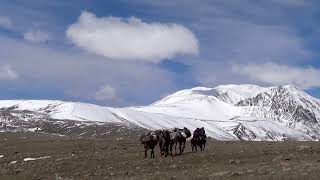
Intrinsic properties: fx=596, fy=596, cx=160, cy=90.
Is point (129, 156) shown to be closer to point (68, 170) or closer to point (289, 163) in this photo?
point (68, 170)

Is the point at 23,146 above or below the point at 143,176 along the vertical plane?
above

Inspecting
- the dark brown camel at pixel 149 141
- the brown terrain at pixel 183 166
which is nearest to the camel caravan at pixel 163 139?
the dark brown camel at pixel 149 141

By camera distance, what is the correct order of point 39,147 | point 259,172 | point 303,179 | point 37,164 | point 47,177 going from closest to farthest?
point 303,179, point 259,172, point 47,177, point 37,164, point 39,147

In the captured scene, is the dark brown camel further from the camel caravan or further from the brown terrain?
the brown terrain

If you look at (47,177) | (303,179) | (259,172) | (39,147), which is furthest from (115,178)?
(39,147)

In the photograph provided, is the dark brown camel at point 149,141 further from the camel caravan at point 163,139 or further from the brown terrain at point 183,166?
the brown terrain at point 183,166

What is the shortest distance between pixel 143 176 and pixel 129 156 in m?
13.4

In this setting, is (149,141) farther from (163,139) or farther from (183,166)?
(183,166)

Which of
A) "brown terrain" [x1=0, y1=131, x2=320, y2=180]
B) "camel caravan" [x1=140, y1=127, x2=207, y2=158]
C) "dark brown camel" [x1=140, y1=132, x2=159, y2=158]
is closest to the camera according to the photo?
"brown terrain" [x1=0, y1=131, x2=320, y2=180]

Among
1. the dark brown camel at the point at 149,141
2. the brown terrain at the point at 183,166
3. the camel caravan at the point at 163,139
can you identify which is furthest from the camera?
the camel caravan at the point at 163,139

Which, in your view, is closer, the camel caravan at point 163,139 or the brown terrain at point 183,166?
the brown terrain at point 183,166

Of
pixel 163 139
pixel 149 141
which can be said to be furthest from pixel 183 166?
pixel 163 139

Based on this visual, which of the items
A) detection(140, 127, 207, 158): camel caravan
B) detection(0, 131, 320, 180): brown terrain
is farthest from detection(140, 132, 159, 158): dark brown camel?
detection(0, 131, 320, 180): brown terrain

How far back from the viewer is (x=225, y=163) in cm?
A: 4100
